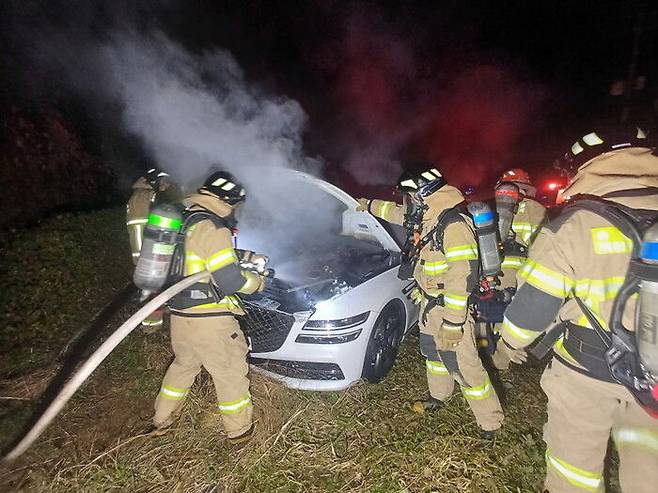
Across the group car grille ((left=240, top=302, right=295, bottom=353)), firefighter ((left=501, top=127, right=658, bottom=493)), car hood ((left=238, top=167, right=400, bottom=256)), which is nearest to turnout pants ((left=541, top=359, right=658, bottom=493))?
firefighter ((left=501, top=127, right=658, bottom=493))

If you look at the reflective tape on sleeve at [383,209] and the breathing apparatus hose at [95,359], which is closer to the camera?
the breathing apparatus hose at [95,359]

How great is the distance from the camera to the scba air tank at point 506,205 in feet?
13.9

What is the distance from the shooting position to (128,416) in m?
3.86

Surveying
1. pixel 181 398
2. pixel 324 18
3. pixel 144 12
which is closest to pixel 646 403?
pixel 181 398

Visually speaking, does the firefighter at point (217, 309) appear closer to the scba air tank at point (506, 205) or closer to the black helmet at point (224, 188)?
the black helmet at point (224, 188)

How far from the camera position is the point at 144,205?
4703 mm

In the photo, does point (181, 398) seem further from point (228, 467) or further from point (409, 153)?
point (409, 153)

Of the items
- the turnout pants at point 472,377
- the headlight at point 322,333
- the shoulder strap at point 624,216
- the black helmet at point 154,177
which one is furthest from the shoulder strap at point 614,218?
the black helmet at point 154,177

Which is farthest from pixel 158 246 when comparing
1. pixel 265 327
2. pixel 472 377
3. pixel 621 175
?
pixel 621 175

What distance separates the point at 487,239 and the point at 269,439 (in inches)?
90.5

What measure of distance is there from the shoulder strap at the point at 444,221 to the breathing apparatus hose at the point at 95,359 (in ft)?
5.61

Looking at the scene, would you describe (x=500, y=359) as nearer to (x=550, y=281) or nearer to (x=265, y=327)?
(x=265, y=327)

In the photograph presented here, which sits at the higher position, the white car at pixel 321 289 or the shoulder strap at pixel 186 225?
the shoulder strap at pixel 186 225

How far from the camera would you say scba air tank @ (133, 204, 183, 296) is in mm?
3004
